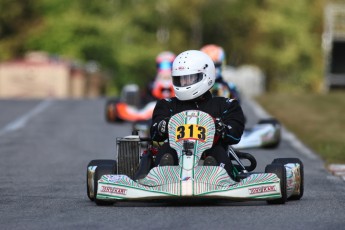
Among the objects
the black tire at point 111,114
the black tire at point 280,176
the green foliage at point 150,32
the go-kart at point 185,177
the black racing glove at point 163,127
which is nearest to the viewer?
the go-kart at point 185,177

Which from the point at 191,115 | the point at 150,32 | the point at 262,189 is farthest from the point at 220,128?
the point at 150,32

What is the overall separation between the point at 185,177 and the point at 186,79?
4.45 feet

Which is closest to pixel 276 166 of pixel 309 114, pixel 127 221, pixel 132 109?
pixel 127 221

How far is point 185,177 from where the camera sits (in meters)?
9.64

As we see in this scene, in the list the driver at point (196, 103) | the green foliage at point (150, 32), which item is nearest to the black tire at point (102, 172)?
the driver at point (196, 103)

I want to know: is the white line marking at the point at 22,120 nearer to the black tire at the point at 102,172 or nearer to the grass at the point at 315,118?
the grass at the point at 315,118

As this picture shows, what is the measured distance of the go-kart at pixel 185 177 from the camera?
9.62 m

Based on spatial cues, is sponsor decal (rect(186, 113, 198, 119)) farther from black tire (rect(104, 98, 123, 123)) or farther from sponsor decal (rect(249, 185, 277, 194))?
black tire (rect(104, 98, 123, 123))

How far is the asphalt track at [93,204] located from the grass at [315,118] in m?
0.31

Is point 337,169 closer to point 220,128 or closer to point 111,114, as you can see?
point 220,128

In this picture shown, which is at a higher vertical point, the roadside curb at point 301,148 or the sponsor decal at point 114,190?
the sponsor decal at point 114,190

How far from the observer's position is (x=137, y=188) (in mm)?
9766

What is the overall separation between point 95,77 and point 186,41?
1538cm

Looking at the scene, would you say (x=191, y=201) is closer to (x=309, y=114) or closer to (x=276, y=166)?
(x=276, y=166)
